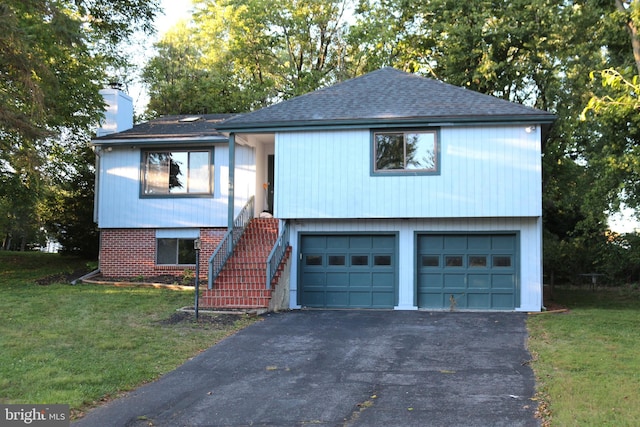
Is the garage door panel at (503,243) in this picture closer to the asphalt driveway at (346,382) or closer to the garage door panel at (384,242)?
the garage door panel at (384,242)

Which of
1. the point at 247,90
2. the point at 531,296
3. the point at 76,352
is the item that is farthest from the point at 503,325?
the point at 247,90

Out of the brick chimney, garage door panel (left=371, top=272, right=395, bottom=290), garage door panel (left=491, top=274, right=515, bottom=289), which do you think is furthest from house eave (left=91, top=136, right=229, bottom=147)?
garage door panel (left=491, top=274, right=515, bottom=289)

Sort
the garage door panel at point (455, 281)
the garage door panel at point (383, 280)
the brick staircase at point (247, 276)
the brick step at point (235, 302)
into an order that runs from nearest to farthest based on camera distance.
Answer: the brick step at point (235, 302) → the brick staircase at point (247, 276) → the garage door panel at point (455, 281) → the garage door panel at point (383, 280)

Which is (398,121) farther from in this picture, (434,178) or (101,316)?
(101,316)

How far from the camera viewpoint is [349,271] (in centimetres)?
1591

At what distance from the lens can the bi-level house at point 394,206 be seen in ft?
49.3

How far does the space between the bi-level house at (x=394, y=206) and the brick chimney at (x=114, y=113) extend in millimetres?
6346

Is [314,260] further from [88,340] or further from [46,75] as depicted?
[46,75]

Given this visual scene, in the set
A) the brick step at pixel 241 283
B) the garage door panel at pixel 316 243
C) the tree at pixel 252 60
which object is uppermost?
the tree at pixel 252 60

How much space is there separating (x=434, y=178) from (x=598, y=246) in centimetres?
911

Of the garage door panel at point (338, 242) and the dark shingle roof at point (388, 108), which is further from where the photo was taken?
the garage door panel at point (338, 242)

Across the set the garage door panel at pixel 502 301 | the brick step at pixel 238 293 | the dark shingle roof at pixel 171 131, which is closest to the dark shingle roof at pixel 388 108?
the dark shingle roof at pixel 171 131

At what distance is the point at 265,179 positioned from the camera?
19609mm

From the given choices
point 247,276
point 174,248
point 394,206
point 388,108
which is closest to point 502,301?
point 394,206
